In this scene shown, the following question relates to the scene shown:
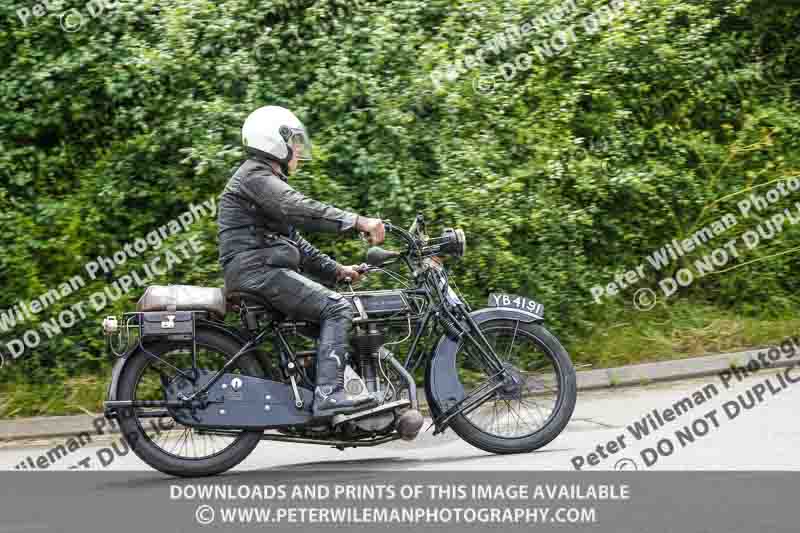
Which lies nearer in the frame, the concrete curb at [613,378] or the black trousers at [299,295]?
the black trousers at [299,295]

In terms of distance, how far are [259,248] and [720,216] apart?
18.1 feet

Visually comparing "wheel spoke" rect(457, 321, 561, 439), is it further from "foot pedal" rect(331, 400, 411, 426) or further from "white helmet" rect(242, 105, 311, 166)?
"white helmet" rect(242, 105, 311, 166)

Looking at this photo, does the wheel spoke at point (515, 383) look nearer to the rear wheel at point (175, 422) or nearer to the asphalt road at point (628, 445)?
the asphalt road at point (628, 445)

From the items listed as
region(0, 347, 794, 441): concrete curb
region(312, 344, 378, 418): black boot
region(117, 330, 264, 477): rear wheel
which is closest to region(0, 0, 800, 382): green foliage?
region(0, 347, 794, 441): concrete curb

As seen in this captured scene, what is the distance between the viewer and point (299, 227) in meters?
7.02

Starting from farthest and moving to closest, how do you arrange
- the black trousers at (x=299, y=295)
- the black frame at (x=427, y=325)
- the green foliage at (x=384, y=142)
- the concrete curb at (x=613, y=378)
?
the green foliage at (x=384, y=142) → the concrete curb at (x=613, y=378) → the black frame at (x=427, y=325) → the black trousers at (x=299, y=295)

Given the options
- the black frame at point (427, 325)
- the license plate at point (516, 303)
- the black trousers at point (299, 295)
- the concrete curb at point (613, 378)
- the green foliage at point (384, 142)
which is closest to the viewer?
the black trousers at point (299, 295)

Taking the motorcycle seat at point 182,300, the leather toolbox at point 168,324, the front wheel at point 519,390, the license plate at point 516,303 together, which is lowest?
the front wheel at point 519,390

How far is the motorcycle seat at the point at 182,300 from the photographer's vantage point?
22.9 ft

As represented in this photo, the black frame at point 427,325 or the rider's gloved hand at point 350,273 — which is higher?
the rider's gloved hand at point 350,273

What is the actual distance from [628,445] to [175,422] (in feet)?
9.25

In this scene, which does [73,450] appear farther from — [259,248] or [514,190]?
[514,190]

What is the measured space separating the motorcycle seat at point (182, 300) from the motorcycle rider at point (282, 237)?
12 cm

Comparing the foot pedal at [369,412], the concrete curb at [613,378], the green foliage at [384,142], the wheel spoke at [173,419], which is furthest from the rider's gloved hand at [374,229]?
the green foliage at [384,142]
